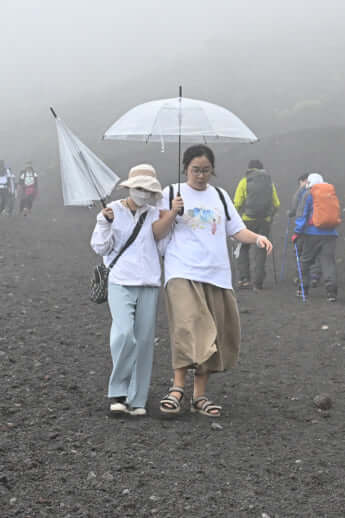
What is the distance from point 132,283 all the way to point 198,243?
584mm

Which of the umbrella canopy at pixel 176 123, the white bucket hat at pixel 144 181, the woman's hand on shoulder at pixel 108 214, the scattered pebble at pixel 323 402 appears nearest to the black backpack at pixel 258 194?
the umbrella canopy at pixel 176 123

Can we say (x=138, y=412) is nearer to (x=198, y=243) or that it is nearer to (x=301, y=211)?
(x=198, y=243)

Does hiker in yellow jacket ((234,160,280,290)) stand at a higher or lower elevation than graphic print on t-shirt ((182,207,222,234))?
lower

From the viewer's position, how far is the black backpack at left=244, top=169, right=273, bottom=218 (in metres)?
12.0

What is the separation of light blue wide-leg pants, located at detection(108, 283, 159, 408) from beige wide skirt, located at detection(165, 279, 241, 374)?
191 mm

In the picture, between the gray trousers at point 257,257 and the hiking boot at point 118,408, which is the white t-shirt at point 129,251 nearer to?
the hiking boot at point 118,408

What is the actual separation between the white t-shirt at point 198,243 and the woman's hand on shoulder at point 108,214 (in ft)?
1.49

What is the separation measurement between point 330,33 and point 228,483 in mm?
62357

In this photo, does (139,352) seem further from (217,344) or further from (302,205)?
(302,205)

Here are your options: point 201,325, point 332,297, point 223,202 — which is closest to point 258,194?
point 332,297

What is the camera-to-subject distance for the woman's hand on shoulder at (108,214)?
505cm

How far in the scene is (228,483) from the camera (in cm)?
393

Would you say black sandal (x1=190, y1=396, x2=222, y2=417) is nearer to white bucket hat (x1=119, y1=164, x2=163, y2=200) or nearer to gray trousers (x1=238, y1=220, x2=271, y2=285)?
white bucket hat (x1=119, y1=164, x2=163, y2=200)

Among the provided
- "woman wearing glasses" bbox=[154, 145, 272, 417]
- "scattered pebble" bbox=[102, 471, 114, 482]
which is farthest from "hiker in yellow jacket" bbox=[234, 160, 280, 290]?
"scattered pebble" bbox=[102, 471, 114, 482]
